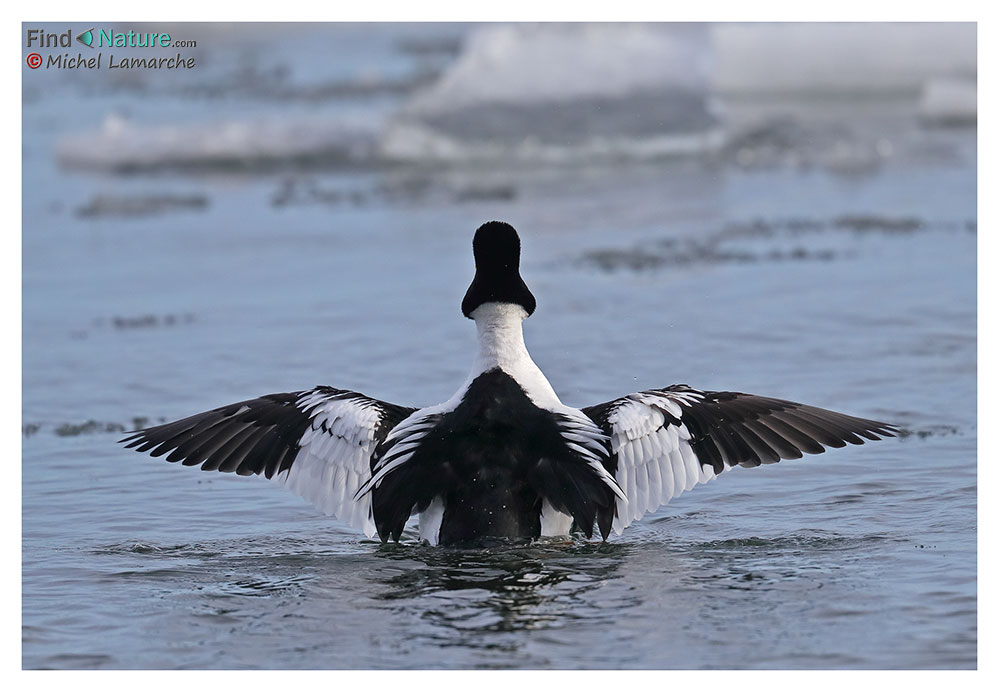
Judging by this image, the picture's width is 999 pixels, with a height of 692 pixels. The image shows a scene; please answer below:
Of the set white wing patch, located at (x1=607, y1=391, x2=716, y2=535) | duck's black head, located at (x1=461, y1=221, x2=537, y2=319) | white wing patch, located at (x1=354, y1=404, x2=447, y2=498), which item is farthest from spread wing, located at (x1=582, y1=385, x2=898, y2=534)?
white wing patch, located at (x1=354, y1=404, x2=447, y2=498)

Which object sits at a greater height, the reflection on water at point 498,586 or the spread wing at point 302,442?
the spread wing at point 302,442

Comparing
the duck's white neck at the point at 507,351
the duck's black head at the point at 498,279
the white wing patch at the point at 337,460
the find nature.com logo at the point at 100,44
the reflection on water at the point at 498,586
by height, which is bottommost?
the reflection on water at the point at 498,586

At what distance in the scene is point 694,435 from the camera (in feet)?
21.6

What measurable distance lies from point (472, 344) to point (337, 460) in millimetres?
3461

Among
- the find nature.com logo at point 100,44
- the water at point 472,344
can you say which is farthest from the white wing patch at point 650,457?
the find nature.com logo at point 100,44

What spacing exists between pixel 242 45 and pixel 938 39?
14161mm

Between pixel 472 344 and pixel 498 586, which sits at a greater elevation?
pixel 472 344

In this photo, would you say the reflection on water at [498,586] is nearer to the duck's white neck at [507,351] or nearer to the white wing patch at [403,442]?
the white wing patch at [403,442]

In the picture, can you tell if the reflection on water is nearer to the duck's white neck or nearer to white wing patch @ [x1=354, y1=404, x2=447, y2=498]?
white wing patch @ [x1=354, y1=404, x2=447, y2=498]

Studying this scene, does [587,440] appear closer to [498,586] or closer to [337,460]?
[498,586]

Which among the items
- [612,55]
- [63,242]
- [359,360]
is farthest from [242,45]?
[359,360]

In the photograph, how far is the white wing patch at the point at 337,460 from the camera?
21.8ft

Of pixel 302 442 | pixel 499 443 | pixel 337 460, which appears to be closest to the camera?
pixel 499 443

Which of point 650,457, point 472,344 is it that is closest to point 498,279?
point 650,457
